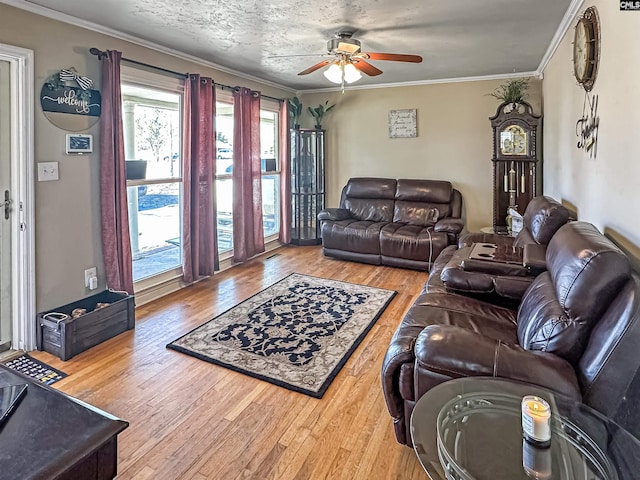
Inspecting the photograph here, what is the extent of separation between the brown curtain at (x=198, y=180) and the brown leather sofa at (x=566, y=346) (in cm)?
290

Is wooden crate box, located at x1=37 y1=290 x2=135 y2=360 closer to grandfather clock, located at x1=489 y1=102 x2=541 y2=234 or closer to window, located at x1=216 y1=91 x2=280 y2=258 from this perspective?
window, located at x1=216 y1=91 x2=280 y2=258

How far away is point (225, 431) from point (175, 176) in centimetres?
295

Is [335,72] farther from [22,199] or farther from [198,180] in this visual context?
[22,199]

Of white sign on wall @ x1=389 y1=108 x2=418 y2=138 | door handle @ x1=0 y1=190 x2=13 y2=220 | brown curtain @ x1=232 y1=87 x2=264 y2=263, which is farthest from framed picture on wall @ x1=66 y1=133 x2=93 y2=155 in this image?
white sign on wall @ x1=389 y1=108 x2=418 y2=138

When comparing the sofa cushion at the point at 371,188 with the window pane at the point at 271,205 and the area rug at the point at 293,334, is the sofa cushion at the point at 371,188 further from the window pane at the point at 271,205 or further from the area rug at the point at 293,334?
the area rug at the point at 293,334

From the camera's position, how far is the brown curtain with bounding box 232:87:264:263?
5039 millimetres

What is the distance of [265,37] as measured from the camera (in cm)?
366

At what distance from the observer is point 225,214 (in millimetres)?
5219

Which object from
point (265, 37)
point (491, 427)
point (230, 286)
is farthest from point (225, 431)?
point (265, 37)

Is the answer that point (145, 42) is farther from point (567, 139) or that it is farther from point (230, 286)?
point (567, 139)

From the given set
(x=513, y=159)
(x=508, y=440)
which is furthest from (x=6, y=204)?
(x=513, y=159)

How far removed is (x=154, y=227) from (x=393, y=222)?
3056 millimetres

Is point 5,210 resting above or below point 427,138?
below

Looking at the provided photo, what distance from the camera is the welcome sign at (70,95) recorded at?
3.01m
